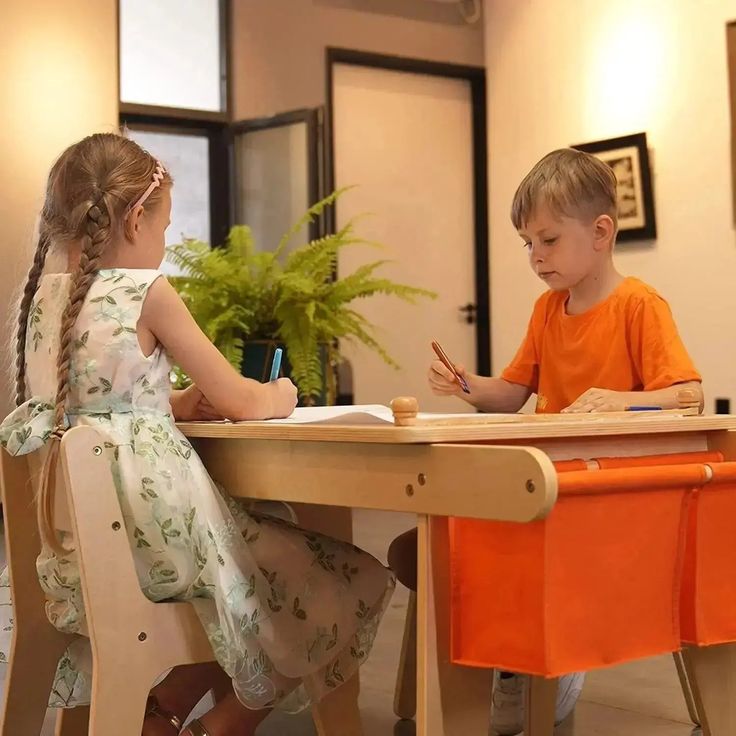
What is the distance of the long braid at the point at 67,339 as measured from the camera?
1.63 metres

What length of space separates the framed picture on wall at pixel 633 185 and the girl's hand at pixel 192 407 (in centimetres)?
414

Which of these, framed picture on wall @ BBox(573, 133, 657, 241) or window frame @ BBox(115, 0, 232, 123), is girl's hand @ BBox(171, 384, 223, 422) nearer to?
framed picture on wall @ BBox(573, 133, 657, 241)

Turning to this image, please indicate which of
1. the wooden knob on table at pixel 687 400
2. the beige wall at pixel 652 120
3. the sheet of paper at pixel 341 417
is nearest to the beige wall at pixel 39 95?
the beige wall at pixel 652 120

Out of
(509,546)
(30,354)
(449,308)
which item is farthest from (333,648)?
(449,308)

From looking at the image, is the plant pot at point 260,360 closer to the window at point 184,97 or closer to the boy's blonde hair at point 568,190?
the boy's blonde hair at point 568,190

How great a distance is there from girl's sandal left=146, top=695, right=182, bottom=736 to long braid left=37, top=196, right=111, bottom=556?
11.2 inches

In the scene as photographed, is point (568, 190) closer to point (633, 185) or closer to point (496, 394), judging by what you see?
point (496, 394)

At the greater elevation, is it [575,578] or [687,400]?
[687,400]

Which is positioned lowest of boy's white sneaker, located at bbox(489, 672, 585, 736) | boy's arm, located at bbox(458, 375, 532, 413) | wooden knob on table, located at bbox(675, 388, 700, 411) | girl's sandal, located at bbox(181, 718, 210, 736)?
boy's white sneaker, located at bbox(489, 672, 585, 736)

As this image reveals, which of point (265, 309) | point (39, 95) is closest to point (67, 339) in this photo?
point (265, 309)

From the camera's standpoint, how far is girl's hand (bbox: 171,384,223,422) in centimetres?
178

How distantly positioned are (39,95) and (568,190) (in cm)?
382

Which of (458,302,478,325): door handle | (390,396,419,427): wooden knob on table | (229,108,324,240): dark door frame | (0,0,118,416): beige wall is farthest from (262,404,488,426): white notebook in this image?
(458,302,478,325): door handle

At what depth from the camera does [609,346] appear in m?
2.06
